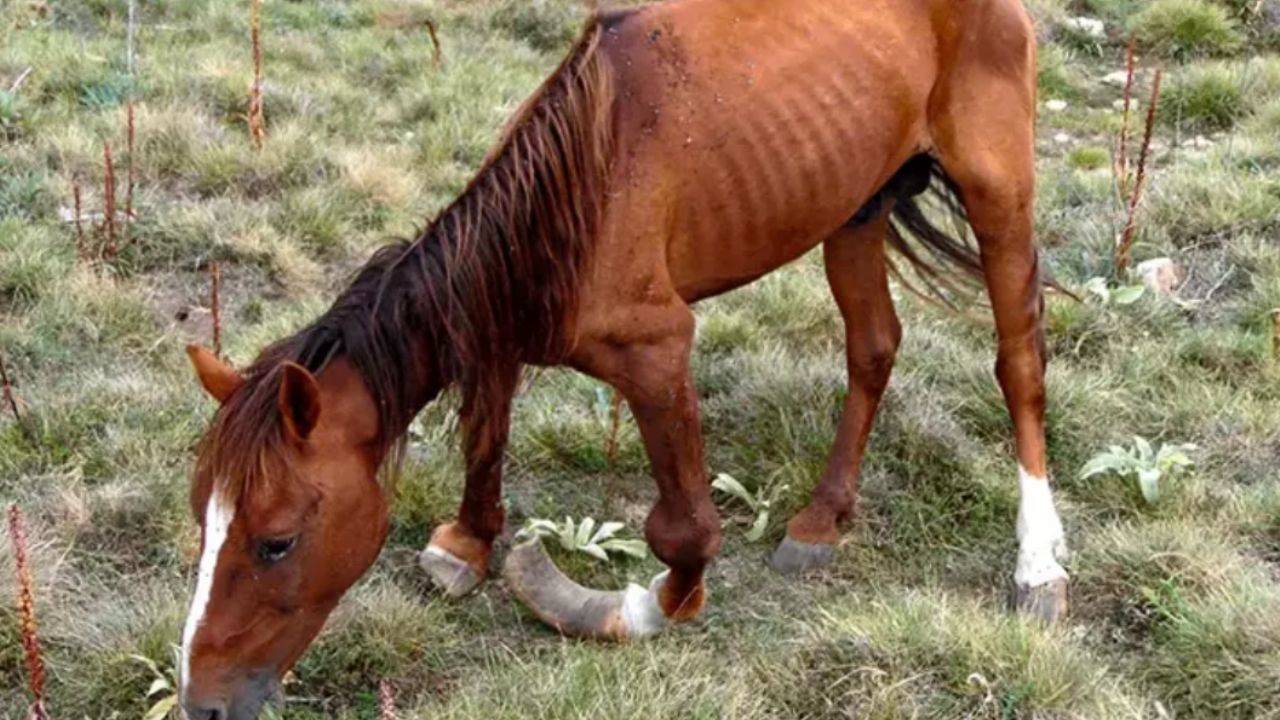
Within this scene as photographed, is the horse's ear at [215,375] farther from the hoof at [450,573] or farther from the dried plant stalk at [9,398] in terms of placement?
the dried plant stalk at [9,398]

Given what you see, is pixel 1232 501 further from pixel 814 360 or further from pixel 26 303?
pixel 26 303

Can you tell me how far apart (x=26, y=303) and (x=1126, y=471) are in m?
3.86

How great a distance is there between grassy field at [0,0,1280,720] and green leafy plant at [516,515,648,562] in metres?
0.05

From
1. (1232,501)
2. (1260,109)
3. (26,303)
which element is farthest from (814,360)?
(1260,109)


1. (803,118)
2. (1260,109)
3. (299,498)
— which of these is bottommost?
(1260,109)

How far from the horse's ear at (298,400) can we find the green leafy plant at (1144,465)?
2.43 metres

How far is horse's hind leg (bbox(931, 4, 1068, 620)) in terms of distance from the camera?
3549 mm

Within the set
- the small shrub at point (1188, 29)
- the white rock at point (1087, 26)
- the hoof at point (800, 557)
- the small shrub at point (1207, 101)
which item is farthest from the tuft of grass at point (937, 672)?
the white rock at point (1087, 26)

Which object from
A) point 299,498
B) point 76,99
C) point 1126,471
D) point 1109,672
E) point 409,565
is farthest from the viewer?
point 76,99

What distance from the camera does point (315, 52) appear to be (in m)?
7.99

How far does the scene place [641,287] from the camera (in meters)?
3.03

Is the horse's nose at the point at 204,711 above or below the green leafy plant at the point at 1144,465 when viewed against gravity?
above

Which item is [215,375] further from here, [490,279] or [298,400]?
[490,279]

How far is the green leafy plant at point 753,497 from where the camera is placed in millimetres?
3887
